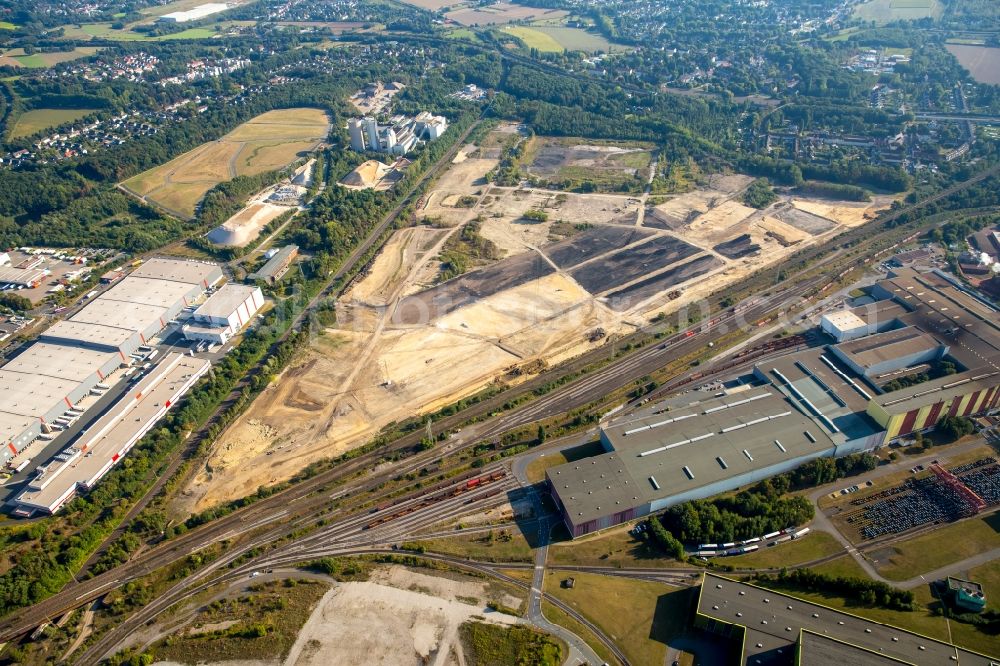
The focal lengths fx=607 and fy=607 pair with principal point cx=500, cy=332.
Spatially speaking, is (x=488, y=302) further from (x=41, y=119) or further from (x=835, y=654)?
(x=41, y=119)

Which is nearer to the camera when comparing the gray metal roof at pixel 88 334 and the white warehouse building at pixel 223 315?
the gray metal roof at pixel 88 334

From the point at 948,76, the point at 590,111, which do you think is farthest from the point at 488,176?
the point at 948,76

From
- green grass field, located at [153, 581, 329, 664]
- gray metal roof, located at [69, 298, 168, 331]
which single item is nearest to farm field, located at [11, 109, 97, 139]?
gray metal roof, located at [69, 298, 168, 331]

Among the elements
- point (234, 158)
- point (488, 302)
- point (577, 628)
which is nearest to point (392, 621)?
point (577, 628)

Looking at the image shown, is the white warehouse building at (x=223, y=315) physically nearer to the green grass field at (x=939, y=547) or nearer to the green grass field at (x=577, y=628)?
the green grass field at (x=577, y=628)

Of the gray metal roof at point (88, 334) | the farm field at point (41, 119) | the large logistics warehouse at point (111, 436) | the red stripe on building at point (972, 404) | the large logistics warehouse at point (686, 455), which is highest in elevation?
the red stripe on building at point (972, 404)

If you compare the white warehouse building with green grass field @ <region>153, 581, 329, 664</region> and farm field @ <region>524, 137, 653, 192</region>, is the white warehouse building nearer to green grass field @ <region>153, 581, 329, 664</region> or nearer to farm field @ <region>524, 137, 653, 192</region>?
green grass field @ <region>153, 581, 329, 664</region>

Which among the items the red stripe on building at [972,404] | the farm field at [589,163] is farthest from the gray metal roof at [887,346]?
the farm field at [589,163]
